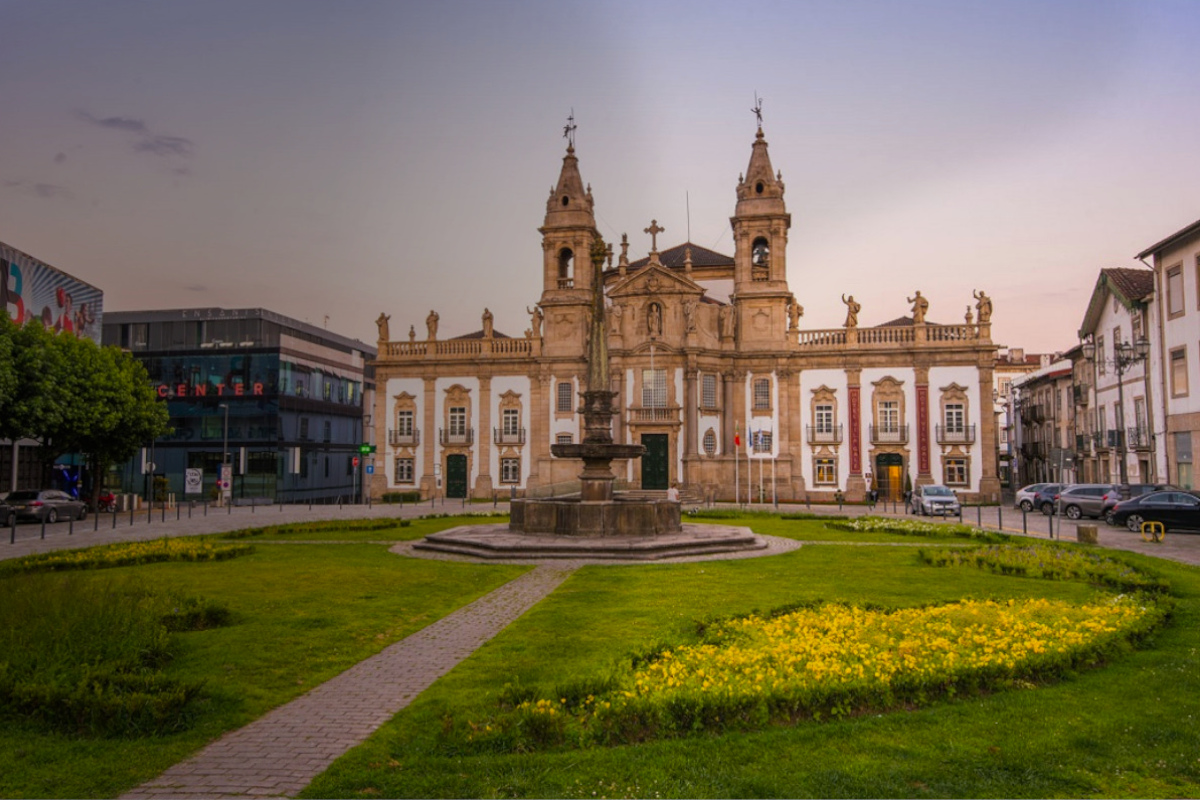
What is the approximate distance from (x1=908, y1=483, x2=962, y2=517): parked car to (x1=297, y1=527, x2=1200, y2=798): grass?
28299 mm

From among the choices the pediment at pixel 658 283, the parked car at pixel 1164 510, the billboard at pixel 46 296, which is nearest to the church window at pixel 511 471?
the pediment at pixel 658 283

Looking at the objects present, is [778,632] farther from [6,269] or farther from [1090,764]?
[6,269]

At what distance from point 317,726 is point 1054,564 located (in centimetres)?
1460

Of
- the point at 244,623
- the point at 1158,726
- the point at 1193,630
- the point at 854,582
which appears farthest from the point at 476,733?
the point at 854,582

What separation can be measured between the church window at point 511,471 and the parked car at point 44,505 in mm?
24324

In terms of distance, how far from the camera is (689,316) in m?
52.8

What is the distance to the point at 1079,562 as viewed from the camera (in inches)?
674

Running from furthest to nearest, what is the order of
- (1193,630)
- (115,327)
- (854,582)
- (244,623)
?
1. (115,327)
2. (854,582)
3. (244,623)
4. (1193,630)

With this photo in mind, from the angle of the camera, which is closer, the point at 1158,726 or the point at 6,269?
the point at 1158,726

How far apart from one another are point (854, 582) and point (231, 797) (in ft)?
39.6

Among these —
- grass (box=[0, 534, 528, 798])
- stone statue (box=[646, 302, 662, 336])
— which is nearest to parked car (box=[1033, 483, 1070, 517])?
stone statue (box=[646, 302, 662, 336])

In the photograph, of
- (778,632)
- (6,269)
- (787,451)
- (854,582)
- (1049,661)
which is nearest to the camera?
(1049,661)

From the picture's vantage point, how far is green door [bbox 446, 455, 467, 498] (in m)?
55.9

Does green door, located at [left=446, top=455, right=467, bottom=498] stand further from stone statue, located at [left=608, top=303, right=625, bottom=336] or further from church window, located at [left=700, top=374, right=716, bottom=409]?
church window, located at [left=700, top=374, right=716, bottom=409]
